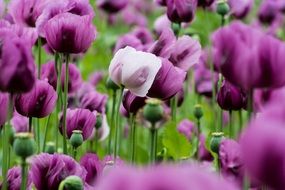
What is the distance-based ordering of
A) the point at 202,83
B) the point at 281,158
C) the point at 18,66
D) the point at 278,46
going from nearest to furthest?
the point at 281,158 → the point at 278,46 → the point at 18,66 → the point at 202,83

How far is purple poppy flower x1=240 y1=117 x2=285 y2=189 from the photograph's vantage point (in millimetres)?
617

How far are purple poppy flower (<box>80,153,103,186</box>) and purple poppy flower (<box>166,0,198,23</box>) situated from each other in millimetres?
469

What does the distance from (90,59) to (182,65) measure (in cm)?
225

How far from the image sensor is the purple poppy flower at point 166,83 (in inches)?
50.3

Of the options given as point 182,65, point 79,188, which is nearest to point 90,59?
point 182,65

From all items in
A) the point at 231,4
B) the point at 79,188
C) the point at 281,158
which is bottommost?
the point at 79,188

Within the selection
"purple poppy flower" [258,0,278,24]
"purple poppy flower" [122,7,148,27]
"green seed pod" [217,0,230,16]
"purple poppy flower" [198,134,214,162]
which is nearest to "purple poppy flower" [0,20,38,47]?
"green seed pod" [217,0,230,16]

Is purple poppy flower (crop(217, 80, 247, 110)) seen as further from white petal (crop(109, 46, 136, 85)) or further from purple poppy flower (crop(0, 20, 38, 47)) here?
purple poppy flower (crop(0, 20, 38, 47))

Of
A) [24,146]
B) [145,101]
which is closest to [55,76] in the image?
[145,101]

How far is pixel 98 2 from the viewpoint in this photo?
290 cm

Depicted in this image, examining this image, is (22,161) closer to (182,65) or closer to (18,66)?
(18,66)

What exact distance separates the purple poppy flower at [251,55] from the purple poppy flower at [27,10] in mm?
657

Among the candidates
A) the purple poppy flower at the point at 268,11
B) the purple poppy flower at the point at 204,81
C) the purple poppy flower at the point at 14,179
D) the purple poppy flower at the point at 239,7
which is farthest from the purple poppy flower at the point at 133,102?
the purple poppy flower at the point at 268,11

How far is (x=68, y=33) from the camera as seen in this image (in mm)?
1292
